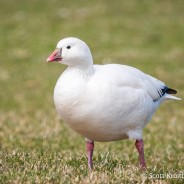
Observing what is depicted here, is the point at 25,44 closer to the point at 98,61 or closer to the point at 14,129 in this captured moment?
the point at 98,61

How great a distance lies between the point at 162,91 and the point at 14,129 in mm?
4147

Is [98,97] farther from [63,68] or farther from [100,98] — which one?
[63,68]

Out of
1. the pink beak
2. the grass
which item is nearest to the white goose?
the pink beak

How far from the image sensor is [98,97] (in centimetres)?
570

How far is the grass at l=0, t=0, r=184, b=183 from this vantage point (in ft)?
19.7

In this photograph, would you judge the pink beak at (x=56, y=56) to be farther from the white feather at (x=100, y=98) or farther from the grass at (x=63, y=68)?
the grass at (x=63, y=68)

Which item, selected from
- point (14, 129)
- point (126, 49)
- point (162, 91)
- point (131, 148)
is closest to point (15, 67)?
point (126, 49)

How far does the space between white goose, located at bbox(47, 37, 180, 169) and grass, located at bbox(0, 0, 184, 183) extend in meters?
0.44

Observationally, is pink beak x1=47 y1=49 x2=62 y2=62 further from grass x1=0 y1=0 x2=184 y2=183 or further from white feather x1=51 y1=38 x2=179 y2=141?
grass x1=0 y1=0 x2=184 y2=183

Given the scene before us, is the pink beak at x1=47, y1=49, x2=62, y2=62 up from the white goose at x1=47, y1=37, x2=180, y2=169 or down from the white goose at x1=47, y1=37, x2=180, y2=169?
up

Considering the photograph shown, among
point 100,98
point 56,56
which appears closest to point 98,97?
point 100,98

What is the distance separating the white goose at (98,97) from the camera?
18.7 feet

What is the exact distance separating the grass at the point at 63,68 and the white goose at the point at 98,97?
444mm

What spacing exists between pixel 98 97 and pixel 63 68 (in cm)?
1241
